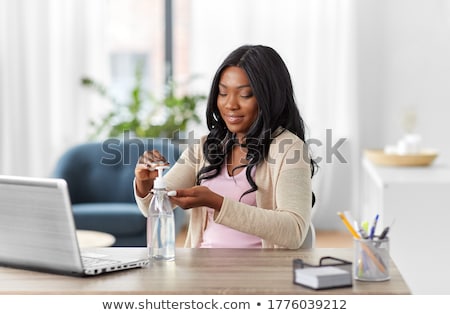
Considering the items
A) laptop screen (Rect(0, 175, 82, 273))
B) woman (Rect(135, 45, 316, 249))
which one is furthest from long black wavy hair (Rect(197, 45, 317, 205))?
laptop screen (Rect(0, 175, 82, 273))

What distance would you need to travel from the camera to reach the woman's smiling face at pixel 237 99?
7.39ft

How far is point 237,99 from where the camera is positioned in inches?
88.7

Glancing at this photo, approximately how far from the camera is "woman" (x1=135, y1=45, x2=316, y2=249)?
2.13 metres

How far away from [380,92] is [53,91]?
91.4 inches

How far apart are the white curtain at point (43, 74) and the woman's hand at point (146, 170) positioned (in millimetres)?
3750

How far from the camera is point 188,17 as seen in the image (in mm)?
6078

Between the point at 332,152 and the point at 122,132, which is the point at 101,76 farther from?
the point at 332,152

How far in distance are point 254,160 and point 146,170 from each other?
0.31 m

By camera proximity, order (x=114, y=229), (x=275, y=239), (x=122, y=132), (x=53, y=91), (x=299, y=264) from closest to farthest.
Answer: (x=299, y=264), (x=275, y=239), (x=114, y=229), (x=122, y=132), (x=53, y=91)

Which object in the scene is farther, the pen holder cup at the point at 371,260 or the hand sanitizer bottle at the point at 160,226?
the hand sanitizer bottle at the point at 160,226

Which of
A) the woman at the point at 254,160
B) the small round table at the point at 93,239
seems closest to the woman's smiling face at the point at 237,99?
the woman at the point at 254,160

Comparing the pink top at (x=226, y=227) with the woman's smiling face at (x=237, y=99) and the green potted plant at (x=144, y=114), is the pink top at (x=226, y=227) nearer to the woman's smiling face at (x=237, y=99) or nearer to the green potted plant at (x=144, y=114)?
the woman's smiling face at (x=237, y=99)

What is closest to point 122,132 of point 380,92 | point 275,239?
point 380,92

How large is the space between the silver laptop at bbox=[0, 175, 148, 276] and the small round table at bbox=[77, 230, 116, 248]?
180 cm
